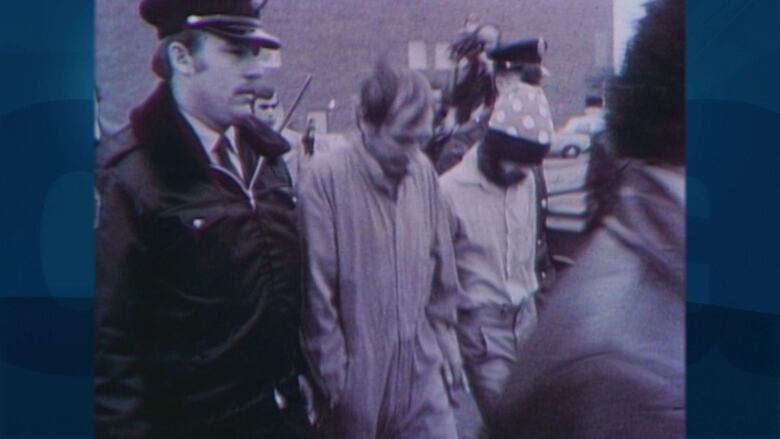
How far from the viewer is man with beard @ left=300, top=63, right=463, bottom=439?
4484 mm

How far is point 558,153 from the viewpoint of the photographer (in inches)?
180

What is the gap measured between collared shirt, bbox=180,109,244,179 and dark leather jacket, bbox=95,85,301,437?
0.06 ft

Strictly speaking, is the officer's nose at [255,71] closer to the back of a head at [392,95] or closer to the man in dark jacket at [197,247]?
the man in dark jacket at [197,247]

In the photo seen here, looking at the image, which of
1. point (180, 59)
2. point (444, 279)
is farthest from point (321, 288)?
point (180, 59)

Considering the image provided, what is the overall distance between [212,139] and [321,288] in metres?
0.56

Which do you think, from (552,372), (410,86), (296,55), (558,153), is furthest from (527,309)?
(296,55)

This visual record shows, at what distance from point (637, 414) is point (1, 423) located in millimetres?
1948

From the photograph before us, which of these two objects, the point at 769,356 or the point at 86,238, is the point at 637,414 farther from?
the point at 86,238

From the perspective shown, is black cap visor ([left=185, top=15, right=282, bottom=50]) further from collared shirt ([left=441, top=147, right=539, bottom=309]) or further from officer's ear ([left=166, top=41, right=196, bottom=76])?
collared shirt ([left=441, top=147, right=539, bottom=309])

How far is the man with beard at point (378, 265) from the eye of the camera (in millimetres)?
4484

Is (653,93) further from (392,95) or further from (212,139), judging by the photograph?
(212,139)

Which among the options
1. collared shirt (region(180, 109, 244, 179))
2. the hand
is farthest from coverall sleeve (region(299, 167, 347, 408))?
the hand

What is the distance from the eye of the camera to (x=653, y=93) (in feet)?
15.0

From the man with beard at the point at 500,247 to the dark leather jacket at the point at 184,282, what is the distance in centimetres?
55
